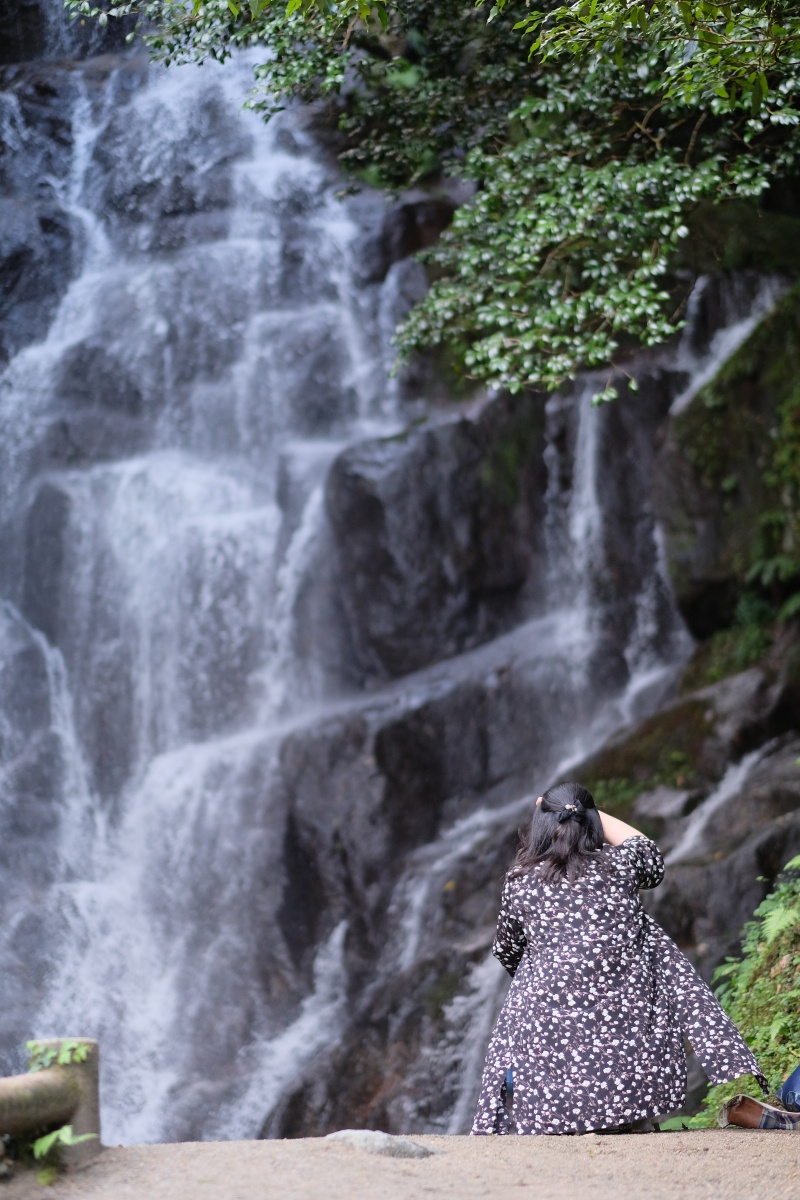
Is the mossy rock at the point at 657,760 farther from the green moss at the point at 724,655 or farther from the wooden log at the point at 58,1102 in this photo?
the wooden log at the point at 58,1102

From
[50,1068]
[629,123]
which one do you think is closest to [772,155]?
→ [629,123]

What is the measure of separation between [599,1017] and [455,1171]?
0.81 metres

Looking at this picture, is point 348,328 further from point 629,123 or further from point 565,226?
point 565,226

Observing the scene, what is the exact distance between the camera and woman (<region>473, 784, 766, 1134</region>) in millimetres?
4453

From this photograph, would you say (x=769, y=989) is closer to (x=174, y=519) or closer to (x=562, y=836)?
(x=562, y=836)

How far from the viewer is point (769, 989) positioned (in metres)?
6.68

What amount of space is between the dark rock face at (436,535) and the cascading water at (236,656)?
0.10 meters

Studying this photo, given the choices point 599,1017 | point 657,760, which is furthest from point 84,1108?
point 657,760

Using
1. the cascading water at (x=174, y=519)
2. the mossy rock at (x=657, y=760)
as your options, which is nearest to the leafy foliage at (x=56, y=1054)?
the mossy rock at (x=657, y=760)

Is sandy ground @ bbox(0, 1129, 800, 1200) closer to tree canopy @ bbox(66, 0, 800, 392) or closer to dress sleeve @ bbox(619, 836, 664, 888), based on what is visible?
Result: dress sleeve @ bbox(619, 836, 664, 888)

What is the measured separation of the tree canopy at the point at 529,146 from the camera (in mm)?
8625

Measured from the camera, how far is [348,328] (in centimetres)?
1711

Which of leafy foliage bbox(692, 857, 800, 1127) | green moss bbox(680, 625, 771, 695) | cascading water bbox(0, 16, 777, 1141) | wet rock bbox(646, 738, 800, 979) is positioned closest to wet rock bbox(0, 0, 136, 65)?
cascading water bbox(0, 16, 777, 1141)

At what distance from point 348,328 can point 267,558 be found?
403 cm
